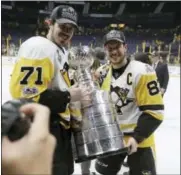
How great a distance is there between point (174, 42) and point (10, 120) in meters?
13.6

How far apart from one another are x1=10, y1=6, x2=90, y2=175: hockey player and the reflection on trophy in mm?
32

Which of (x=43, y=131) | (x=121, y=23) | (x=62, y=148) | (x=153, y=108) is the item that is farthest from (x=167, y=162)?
(x=121, y=23)

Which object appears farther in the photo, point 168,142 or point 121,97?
point 168,142

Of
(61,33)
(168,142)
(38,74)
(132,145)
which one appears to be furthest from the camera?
(168,142)

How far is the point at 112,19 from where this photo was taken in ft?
49.3

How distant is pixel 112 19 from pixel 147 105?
13901 millimetres

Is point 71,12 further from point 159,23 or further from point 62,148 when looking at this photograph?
point 159,23

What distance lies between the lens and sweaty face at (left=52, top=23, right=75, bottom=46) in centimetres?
119

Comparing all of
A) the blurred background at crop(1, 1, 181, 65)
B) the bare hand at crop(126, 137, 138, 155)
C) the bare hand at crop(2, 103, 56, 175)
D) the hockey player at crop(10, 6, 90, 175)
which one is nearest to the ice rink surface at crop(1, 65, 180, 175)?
the hockey player at crop(10, 6, 90, 175)

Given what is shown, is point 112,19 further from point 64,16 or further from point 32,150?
point 32,150

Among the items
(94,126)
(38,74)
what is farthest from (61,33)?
(94,126)

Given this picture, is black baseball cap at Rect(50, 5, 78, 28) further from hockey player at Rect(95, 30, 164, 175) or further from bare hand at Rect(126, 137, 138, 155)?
bare hand at Rect(126, 137, 138, 155)

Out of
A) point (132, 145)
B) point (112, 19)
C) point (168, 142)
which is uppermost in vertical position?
point (112, 19)

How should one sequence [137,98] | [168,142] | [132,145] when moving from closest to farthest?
[132,145], [137,98], [168,142]
